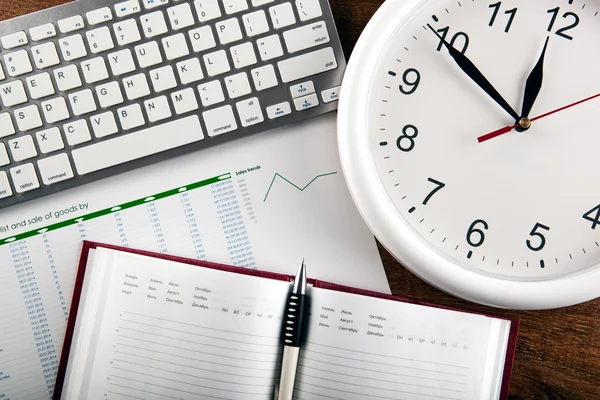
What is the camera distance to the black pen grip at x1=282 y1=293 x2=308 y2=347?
551 millimetres

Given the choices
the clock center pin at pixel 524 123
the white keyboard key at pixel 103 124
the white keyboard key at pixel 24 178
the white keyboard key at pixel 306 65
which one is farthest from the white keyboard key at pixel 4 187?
the clock center pin at pixel 524 123

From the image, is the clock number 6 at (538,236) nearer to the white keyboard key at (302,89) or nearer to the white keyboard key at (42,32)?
the white keyboard key at (302,89)

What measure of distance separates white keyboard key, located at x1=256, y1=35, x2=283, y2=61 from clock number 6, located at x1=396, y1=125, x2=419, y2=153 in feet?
0.60

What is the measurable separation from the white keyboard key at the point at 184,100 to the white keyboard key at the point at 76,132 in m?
0.10

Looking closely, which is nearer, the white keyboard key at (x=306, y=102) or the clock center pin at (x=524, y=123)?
the clock center pin at (x=524, y=123)

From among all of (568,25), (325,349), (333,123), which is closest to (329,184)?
(333,123)

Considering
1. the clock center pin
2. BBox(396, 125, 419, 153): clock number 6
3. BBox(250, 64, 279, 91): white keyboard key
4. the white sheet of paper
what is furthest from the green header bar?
the clock center pin

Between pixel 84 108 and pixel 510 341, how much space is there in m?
0.55

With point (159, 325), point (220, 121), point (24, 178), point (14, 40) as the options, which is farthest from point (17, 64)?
point (159, 325)

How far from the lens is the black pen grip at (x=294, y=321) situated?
0.55m

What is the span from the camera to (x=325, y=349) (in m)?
0.57

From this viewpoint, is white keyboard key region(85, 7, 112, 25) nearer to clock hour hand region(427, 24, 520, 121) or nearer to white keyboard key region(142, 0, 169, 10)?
white keyboard key region(142, 0, 169, 10)

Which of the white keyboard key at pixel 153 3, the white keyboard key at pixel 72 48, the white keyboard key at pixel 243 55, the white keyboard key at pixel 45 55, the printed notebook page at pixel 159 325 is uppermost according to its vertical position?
the white keyboard key at pixel 153 3

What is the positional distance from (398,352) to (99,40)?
489mm
